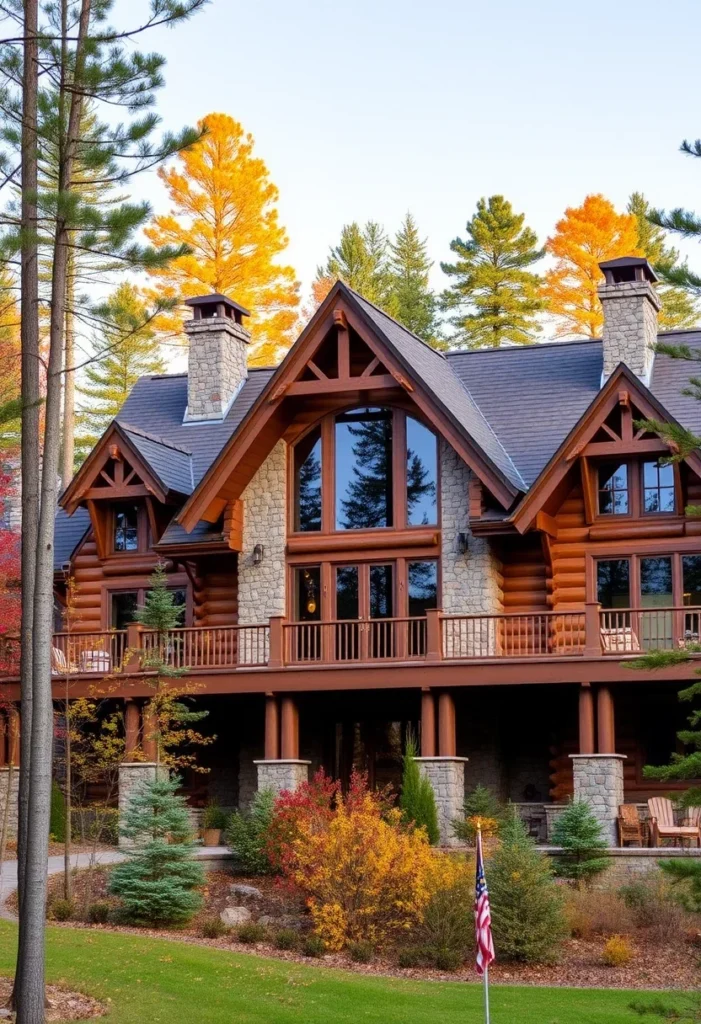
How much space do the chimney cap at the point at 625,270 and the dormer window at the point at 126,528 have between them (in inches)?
415

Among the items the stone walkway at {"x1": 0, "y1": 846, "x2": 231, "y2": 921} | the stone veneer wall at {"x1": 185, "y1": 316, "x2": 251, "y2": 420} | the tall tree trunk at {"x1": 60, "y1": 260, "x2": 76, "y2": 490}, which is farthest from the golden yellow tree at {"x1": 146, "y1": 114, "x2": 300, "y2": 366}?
the stone walkway at {"x1": 0, "y1": 846, "x2": 231, "y2": 921}

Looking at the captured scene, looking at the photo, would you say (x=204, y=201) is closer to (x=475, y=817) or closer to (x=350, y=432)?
(x=350, y=432)

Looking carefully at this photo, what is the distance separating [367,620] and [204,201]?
23.1m

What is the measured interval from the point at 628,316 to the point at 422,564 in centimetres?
645

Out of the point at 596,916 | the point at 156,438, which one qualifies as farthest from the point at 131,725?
the point at 596,916

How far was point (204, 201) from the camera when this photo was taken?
48000mm

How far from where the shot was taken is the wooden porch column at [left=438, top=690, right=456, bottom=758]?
27.2 meters

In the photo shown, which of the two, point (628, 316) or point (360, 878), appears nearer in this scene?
point (360, 878)

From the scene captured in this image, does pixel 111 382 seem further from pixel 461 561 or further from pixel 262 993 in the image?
pixel 262 993

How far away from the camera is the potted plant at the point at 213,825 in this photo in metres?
28.3

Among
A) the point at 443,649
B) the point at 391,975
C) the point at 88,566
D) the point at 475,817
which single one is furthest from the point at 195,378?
the point at 391,975

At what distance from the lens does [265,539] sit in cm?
3022

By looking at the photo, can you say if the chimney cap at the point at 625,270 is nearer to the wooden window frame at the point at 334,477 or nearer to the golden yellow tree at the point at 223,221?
the wooden window frame at the point at 334,477

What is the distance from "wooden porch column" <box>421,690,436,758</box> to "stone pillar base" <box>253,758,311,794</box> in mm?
2221
